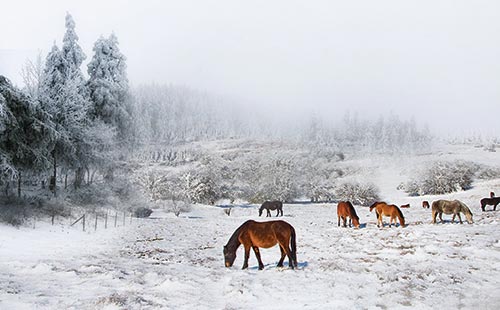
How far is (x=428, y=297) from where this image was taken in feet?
22.0

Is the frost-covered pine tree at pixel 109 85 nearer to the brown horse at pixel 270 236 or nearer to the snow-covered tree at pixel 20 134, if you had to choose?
the snow-covered tree at pixel 20 134

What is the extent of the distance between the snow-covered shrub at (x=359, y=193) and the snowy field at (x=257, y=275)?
49.8 meters

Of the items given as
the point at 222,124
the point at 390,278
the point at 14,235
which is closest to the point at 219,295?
the point at 390,278

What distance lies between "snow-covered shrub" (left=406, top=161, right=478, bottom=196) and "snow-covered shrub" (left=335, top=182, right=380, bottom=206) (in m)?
7.47

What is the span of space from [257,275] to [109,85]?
2994 centimetres

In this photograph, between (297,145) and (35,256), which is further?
(297,145)

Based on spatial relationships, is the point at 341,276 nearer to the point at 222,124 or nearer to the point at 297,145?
the point at 297,145

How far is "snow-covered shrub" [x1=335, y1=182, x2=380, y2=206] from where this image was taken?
6431 centimetres

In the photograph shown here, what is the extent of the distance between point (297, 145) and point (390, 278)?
133 meters

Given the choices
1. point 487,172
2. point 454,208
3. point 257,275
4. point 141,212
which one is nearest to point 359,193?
point 487,172

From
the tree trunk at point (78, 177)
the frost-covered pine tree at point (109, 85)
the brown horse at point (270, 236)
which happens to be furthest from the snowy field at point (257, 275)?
the frost-covered pine tree at point (109, 85)

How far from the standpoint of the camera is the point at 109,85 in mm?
33250

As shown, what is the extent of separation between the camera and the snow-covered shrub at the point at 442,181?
5834cm

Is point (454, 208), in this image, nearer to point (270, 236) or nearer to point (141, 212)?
point (270, 236)
